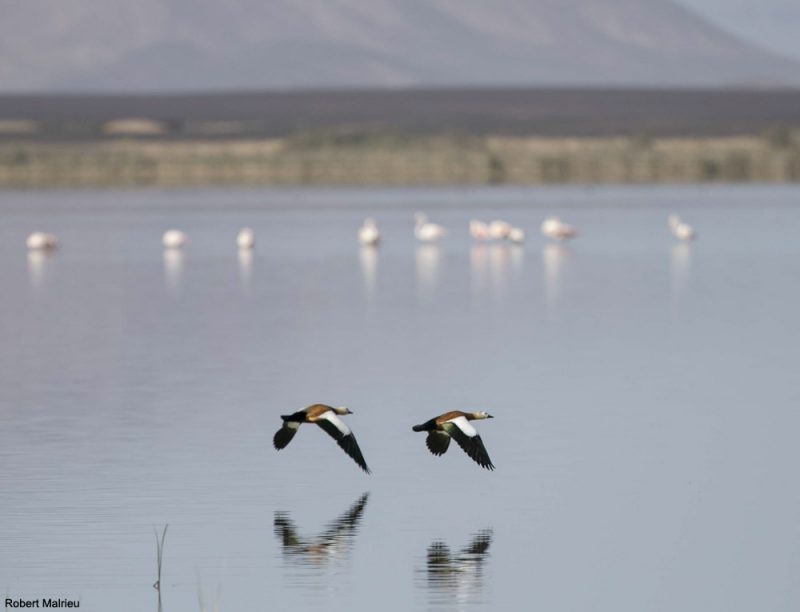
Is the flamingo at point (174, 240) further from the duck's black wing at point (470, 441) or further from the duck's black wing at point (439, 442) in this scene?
the duck's black wing at point (470, 441)

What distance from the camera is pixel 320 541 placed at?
10.3 meters

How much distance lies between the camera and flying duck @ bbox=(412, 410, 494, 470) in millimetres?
10961

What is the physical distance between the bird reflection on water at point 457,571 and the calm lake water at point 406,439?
0.07 ft

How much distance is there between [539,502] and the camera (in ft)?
36.5

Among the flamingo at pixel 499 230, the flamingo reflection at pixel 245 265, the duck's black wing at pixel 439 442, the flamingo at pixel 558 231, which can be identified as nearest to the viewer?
the duck's black wing at pixel 439 442

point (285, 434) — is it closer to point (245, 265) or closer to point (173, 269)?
point (173, 269)

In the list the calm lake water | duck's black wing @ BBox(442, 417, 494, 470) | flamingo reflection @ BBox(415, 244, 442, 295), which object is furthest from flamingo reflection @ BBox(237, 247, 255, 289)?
duck's black wing @ BBox(442, 417, 494, 470)

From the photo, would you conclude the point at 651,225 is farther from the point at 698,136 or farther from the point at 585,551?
the point at 698,136

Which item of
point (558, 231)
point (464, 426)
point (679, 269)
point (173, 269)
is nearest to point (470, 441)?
point (464, 426)

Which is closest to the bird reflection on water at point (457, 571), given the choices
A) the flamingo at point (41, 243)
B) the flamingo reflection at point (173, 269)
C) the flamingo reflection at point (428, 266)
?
the flamingo reflection at point (428, 266)

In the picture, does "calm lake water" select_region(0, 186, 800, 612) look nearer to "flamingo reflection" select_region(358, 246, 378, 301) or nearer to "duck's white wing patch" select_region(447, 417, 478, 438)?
"flamingo reflection" select_region(358, 246, 378, 301)

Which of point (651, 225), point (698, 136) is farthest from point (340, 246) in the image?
point (698, 136)

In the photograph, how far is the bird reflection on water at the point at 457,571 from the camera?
9344 mm

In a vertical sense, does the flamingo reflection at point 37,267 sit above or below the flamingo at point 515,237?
above
